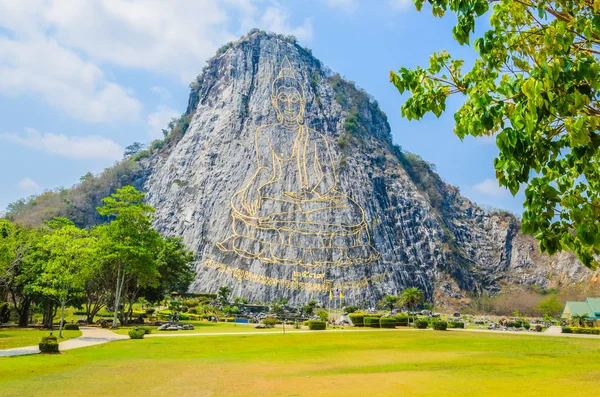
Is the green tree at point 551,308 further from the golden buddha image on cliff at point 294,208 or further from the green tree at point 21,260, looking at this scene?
the green tree at point 21,260

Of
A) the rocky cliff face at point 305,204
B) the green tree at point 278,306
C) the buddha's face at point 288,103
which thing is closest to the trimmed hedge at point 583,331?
the green tree at point 278,306

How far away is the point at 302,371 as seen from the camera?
43.0ft

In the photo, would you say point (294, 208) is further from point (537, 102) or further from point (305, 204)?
point (537, 102)

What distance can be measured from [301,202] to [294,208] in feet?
5.44

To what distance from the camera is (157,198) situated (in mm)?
83375

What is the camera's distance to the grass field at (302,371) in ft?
32.1

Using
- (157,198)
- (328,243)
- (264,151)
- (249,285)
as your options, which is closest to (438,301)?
(328,243)

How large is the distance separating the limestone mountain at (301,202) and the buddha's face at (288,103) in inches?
8.6

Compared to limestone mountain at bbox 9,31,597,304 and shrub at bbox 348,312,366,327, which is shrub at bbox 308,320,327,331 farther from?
limestone mountain at bbox 9,31,597,304

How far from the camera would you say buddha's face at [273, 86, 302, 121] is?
84938 millimetres

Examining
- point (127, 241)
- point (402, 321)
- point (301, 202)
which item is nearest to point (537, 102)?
point (127, 241)

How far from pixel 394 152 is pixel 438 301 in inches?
1607

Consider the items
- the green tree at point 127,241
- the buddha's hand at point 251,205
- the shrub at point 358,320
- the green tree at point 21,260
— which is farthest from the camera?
the buddha's hand at point 251,205

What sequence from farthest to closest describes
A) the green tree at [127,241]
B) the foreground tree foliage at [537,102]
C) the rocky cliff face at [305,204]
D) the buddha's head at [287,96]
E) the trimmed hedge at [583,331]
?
the buddha's head at [287,96]
the rocky cliff face at [305,204]
the trimmed hedge at [583,331]
the green tree at [127,241]
the foreground tree foliage at [537,102]
